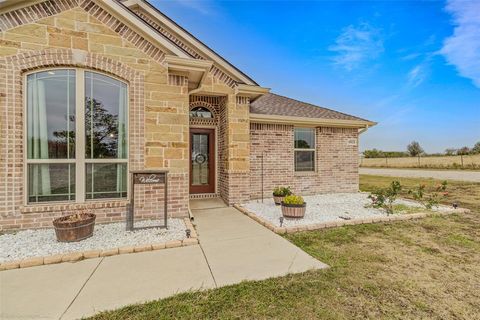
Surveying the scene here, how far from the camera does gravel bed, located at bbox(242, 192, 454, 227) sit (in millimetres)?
5754

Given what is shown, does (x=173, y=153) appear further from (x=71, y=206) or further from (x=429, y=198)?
(x=429, y=198)

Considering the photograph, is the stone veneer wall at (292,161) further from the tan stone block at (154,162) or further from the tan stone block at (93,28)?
the tan stone block at (93,28)

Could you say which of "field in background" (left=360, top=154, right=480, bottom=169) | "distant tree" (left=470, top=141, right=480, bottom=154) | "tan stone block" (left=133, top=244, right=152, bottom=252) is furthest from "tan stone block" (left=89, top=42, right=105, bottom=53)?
"distant tree" (left=470, top=141, right=480, bottom=154)

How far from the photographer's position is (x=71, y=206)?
4.84m

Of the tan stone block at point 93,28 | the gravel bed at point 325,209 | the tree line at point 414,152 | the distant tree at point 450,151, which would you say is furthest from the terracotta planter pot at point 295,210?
the distant tree at point 450,151

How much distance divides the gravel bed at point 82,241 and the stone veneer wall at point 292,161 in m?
4.43

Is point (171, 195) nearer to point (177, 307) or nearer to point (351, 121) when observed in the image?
point (177, 307)

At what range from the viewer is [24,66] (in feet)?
14.9

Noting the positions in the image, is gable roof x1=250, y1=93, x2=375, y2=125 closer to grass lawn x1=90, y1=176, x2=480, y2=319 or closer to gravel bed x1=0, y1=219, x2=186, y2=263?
gravel bed x1=0, y1=219, x2=186, y2=263

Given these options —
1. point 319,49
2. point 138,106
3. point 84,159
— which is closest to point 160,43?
point 138,106

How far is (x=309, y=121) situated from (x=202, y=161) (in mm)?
4668

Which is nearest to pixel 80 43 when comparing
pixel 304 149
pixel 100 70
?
pixel 100 70

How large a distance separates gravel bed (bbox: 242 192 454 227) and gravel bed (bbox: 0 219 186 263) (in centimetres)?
257

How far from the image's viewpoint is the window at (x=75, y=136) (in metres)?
4.71
